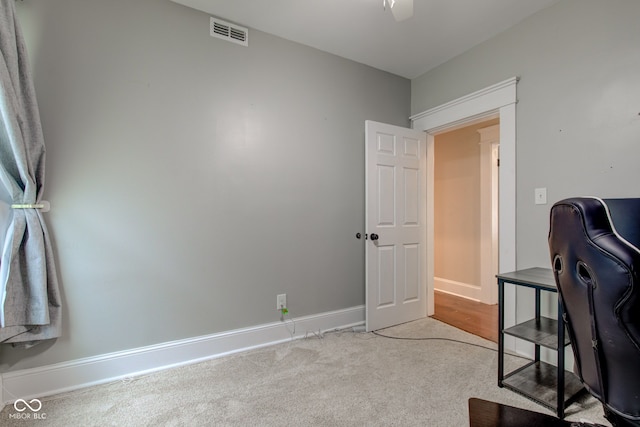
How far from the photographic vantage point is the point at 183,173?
2.13 metres

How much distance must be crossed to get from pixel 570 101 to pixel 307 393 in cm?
256

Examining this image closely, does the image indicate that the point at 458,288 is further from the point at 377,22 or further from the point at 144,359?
the point at 144,359

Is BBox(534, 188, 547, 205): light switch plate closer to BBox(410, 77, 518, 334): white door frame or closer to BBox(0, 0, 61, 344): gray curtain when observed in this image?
BBox(410, 77, 518, 334): white door frame

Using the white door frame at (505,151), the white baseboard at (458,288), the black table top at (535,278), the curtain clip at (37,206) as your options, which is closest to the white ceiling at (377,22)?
the white door frame at (505,151)

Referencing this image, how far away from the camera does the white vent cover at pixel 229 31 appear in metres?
2.23

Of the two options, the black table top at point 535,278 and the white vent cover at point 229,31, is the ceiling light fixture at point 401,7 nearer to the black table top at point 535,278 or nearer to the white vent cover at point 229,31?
the white vent cover at point 229,31

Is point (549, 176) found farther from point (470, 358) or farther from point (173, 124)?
point (173, 124)

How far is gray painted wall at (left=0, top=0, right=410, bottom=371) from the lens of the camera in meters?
1.82

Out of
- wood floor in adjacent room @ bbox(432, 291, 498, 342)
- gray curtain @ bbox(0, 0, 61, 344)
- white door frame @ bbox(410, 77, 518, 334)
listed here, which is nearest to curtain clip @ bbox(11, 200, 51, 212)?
gray curtain @ bbox(0, 0, 61, 344)

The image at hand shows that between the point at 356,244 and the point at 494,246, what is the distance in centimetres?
191

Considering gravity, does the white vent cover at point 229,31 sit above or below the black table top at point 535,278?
above

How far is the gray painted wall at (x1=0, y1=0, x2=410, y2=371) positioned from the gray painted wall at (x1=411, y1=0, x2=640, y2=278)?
1360 mm

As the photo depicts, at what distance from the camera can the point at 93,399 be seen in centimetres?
170

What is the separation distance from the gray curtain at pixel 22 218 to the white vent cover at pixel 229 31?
1115mm
